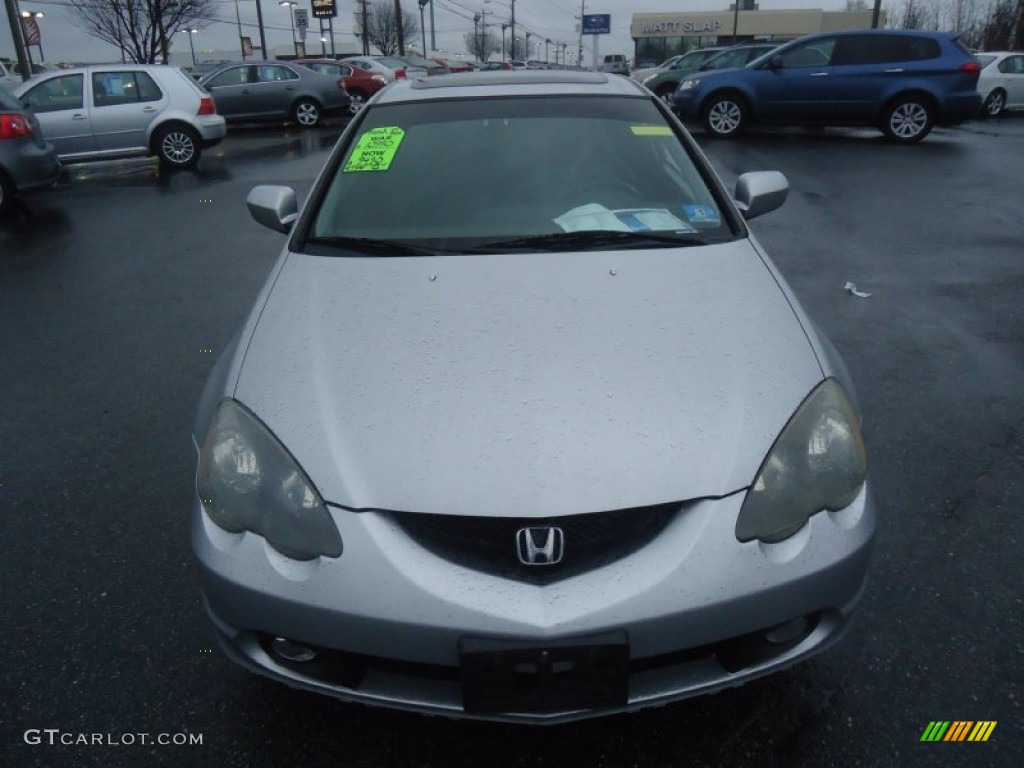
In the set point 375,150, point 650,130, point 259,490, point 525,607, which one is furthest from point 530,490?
point 650,130

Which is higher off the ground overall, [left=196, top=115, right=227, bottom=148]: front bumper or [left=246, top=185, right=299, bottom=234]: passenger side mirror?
[left=246, top=185, right=299, bottom=234]: passenger side mirror

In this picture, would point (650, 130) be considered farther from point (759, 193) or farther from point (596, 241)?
point (596, 241)

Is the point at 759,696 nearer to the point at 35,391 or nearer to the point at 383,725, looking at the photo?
the point at 383,725

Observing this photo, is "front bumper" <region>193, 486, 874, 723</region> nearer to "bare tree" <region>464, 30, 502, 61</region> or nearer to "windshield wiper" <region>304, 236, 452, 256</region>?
"windshield wiper" <region>304, 236, 452, 256</region>

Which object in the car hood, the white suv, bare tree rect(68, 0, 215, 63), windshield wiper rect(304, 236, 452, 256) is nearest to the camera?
the car hood

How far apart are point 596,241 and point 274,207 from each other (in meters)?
1.29

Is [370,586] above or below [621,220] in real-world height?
below

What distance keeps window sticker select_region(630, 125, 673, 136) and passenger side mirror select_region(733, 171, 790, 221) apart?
0.35 meters

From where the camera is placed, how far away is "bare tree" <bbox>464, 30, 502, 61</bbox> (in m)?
86.1

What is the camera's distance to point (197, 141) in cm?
1154

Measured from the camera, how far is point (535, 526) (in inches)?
61.0

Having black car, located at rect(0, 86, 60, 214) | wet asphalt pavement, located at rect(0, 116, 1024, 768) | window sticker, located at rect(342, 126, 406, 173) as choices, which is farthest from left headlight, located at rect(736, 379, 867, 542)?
black car, located at rect(0, 86, 60, 214)

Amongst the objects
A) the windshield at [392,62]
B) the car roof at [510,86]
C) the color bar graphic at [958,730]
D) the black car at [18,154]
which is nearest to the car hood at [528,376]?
the color bar graphic at [958,730]

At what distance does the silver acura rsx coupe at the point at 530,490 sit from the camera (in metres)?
1.53
